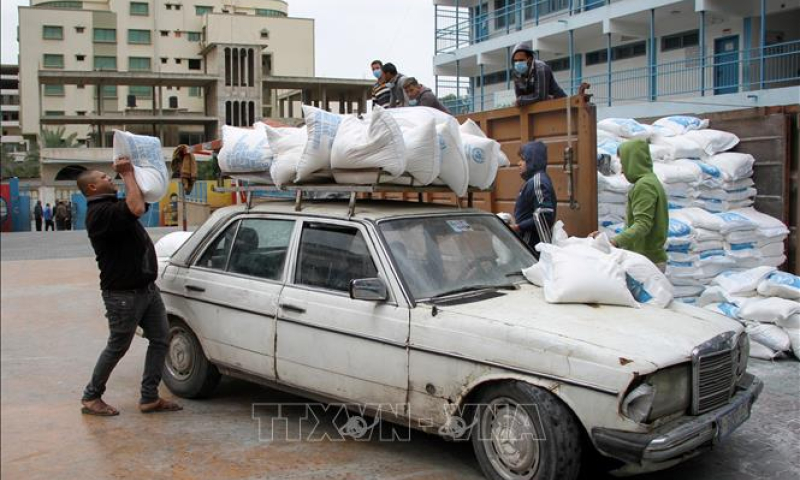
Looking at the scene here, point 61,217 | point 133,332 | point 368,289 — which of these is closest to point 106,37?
point 61,217

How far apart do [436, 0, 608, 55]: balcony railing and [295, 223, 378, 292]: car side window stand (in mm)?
25347

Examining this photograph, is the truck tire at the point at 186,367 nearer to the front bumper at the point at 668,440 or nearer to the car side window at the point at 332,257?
the car side window at the point at 332,257

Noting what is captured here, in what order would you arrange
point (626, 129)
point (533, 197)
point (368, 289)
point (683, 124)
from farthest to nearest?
point (683, 124) → point (626, 129) → point (533, 197) → point (368, 289)

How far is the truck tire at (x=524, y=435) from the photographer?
3756mm

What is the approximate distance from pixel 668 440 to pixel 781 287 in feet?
13.4

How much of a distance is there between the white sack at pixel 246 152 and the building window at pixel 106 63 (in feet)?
189

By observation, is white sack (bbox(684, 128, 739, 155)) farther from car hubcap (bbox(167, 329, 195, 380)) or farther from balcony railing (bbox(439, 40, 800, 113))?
balcony railing (bbox(439, 40, 800, 113))

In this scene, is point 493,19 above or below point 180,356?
above

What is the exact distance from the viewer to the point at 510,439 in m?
3.99

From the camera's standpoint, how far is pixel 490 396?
407cm

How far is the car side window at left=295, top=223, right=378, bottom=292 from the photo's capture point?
4.80 metres

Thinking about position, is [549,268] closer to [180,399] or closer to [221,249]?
[221,249]

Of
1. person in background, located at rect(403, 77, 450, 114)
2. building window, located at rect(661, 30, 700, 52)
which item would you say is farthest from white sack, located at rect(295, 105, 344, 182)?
building window, located at rect(661, 30, 700, 52)

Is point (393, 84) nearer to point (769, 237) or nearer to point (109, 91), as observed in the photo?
point (769, 237)
